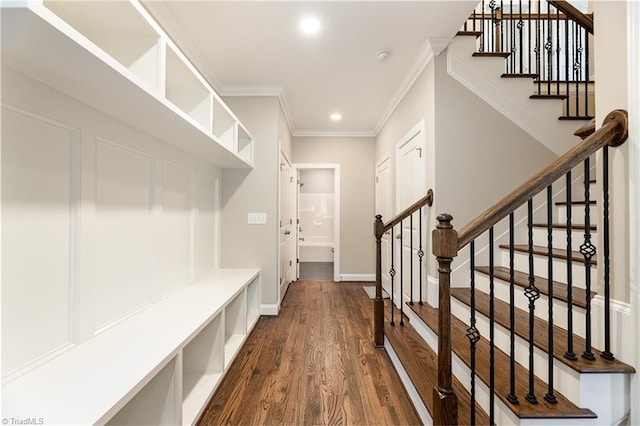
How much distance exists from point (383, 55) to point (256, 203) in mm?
1955

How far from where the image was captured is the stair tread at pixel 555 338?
1153 millimetres

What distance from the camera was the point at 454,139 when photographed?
2.42 m

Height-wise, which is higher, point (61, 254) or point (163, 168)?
point (163, 168)

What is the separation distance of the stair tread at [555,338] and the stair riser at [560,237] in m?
0.53

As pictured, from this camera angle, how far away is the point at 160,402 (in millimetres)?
1311

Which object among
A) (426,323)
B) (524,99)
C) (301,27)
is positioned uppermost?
(301,27)

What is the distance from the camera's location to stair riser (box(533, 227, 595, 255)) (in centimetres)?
185

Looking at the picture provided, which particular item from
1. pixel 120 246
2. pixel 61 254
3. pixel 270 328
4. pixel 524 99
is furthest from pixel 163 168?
pixel 524 99

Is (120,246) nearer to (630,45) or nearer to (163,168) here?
(163,168)

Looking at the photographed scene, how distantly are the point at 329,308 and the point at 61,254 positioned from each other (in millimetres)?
2746

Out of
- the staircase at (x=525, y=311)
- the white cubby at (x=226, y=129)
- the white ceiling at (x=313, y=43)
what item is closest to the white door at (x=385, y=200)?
the white ceiling at (x=313, y=43)

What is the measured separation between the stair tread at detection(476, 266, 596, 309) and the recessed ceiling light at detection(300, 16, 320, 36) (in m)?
2.23

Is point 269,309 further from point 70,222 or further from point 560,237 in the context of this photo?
point 560,237

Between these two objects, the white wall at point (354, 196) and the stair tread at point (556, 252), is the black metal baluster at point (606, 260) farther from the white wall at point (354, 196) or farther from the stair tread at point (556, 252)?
the white wall at point (354, 196)
